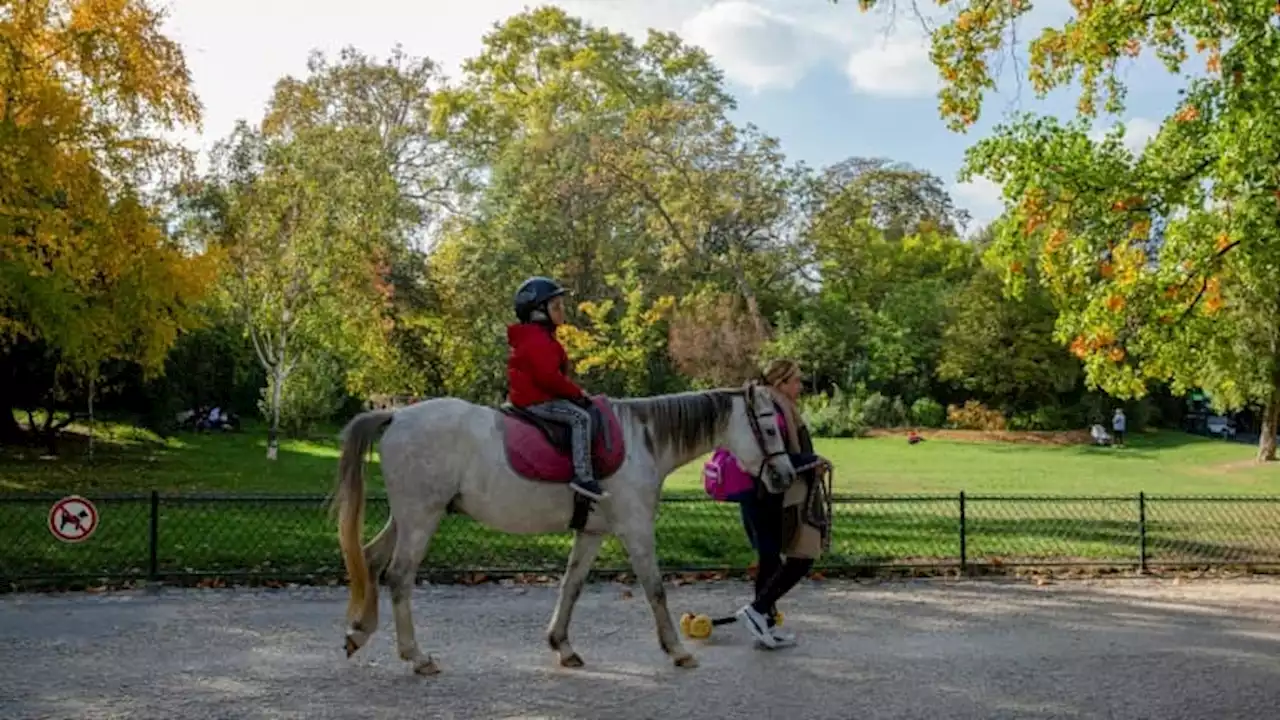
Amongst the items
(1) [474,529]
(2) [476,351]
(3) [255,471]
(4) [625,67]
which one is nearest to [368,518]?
(1) [474,529]

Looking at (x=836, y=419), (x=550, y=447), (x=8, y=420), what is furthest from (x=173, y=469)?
(x=836, y=419)

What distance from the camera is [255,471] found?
2252 centimetres

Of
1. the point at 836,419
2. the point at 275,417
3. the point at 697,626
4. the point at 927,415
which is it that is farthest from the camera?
the point at 927,415

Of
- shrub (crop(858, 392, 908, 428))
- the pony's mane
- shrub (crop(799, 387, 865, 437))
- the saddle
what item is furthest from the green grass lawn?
shrub (crop(858, 392, 908, 428))

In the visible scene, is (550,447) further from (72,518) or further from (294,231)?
(294,231)

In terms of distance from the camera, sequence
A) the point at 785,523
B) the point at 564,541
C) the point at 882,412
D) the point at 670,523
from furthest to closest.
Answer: the point at 882,412 → the point at 670,523 → the point at 564,541 → the point at 785,523

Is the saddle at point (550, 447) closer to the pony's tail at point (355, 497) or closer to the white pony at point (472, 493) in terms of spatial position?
the white pony at point (472, 493)

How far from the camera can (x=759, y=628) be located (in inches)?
306

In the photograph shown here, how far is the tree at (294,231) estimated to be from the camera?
25.7 metres

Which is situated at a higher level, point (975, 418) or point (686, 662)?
point (975, 418)

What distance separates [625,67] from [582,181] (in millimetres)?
13089

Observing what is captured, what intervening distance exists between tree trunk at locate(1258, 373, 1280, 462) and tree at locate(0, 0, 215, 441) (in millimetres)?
29902

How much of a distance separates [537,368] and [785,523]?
2360mm

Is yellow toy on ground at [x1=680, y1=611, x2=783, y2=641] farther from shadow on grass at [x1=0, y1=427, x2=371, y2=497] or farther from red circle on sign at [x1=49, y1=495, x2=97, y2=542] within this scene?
shadow on grass at [x1=0, y1=427, x2=371, y2=497]
